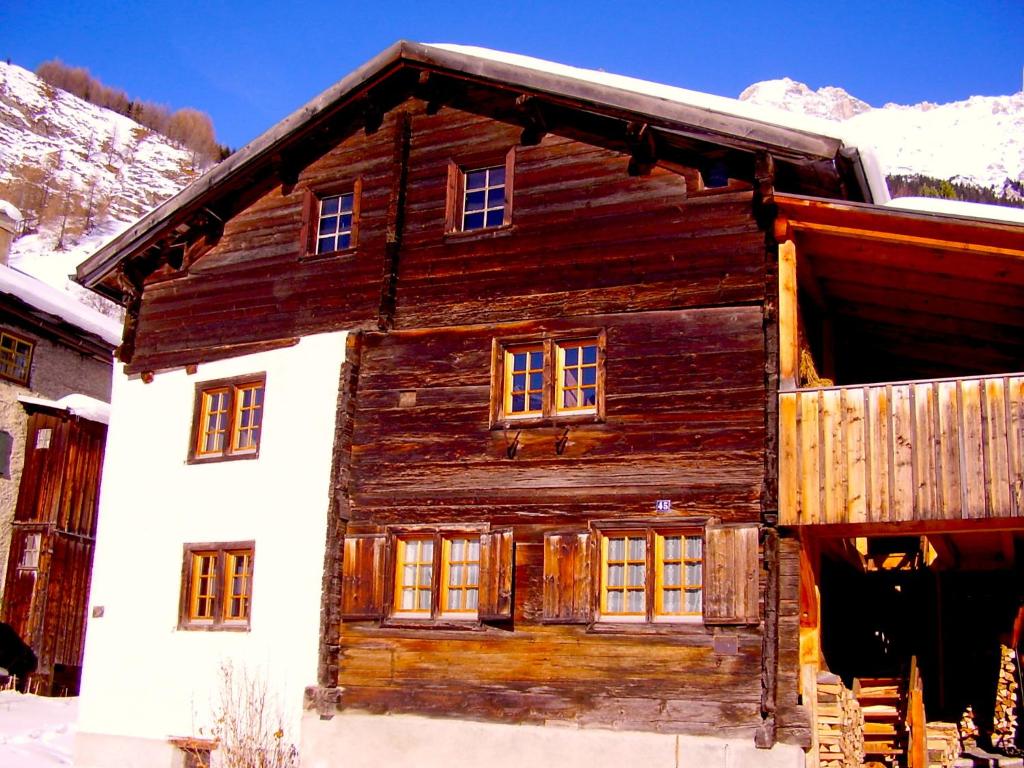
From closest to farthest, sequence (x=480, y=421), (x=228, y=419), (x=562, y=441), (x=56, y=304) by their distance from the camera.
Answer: (x=562, y=441) → (x=480, y=421) → (x=228, y=419) → (x=56, y=304)

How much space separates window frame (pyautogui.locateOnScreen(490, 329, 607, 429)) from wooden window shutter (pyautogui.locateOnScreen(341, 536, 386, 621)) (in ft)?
8.18

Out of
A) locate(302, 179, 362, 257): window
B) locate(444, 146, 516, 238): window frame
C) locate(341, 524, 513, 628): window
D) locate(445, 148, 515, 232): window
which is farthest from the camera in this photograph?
locate(302, 179, 362, 257): window

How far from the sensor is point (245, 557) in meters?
18.1

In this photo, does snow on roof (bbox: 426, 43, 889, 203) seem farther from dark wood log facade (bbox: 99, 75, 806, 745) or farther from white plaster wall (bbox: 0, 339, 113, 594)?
white plaster wall (bbox: 0, 339, 113, 594)

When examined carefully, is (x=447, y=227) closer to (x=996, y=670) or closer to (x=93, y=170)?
(x=996, y=670)

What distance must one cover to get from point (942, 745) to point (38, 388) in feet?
67.8

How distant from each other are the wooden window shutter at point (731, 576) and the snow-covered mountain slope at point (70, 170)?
83483 mm

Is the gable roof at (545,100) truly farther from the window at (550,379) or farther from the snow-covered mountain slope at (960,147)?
the snow-covered mountain slope at (960,147)

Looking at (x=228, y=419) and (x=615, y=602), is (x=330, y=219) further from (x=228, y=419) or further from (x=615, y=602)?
(x=615, y=602)

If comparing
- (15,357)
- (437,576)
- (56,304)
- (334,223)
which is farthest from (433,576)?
(56,304)

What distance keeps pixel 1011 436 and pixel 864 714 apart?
5856 mm

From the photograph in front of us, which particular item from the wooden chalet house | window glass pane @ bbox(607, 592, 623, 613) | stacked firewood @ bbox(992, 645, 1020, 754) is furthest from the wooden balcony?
stacked firewood @ bbox(992, 645, 1020, 754)

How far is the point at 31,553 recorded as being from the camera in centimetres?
2611

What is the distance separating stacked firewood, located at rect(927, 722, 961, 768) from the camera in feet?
56.2
